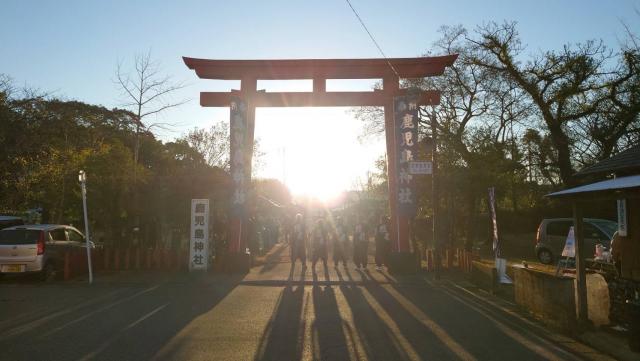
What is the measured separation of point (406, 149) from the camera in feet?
53.5

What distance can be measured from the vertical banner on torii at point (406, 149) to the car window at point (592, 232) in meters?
7.85

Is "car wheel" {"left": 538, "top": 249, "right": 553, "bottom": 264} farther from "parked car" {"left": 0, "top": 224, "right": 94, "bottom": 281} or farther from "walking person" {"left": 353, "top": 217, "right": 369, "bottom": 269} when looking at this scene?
"parked car" {"left": 0, "top": 224, "right": 94, "bottom": 281}

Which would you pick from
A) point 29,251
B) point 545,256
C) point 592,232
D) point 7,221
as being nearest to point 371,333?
Answer: point 29,251

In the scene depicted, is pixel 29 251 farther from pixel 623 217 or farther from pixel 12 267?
pixel 623 217

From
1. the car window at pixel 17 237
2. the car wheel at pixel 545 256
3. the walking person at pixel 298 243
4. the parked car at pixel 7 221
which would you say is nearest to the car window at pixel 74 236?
the car window at pixel 17 237

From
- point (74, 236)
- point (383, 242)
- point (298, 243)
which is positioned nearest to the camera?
point (74, 236)

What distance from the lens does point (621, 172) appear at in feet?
34.6

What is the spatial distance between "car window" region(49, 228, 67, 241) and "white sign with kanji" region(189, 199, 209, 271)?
351 centimetres

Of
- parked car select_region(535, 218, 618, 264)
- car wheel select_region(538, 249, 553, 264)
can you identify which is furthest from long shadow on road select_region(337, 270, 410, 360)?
car wheel select_region(538, 249, 553, 264)

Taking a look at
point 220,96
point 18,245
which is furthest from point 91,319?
point 220,96

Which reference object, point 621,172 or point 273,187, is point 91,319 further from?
point 273,187

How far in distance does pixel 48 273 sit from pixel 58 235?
1183 millimetres

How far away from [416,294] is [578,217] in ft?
14.3

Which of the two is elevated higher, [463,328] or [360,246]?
[360,246]
